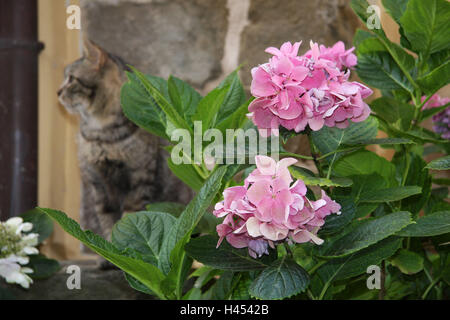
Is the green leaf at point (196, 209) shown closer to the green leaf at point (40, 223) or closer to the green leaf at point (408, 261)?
the green leaf at point (408, 261)

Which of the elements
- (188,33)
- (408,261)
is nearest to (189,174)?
(408,261)

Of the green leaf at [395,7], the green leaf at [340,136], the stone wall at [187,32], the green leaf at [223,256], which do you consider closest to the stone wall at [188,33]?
the stone wall at [187,32]

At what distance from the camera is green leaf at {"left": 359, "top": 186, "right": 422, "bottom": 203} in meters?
→ 0.54

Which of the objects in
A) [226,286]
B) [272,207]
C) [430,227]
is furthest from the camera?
[226,286]

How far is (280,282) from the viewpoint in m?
0.46

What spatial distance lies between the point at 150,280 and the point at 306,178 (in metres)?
0.21

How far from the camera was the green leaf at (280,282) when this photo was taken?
45 cm

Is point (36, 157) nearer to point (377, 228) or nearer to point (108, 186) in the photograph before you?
point (108, 186)

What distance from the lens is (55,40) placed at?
1.37m

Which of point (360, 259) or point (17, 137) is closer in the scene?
point (360, 259)

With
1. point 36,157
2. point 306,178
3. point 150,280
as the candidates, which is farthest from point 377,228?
point 36,157

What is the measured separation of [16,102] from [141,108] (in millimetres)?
808

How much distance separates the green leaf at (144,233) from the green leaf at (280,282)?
16 cm

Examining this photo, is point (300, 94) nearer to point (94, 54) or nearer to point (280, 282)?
point (280, 282)
